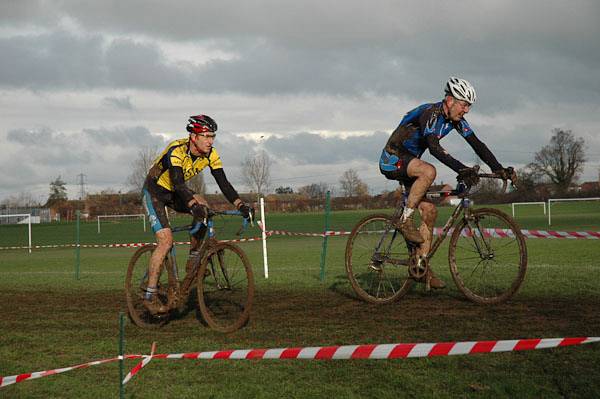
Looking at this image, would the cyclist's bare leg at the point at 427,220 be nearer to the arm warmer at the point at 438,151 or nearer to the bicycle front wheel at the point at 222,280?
the arm warmer at the point at 438,151

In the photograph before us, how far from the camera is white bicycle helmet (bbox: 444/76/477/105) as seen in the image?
7598mm

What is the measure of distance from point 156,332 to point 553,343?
15.0 ft

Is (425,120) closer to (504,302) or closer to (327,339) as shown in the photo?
(504,302)

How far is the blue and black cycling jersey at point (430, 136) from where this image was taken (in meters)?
7.68

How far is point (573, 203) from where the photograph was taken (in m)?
70.8

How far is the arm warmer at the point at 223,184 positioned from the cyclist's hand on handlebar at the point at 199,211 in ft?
1.82

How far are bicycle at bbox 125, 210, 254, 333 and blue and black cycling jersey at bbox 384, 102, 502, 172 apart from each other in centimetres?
218

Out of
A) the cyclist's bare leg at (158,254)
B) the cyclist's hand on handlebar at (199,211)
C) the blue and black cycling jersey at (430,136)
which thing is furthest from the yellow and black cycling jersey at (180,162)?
the blue and black cycling jersey at (430,136)

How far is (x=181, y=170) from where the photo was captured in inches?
295

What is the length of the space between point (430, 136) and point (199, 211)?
9.07 ft

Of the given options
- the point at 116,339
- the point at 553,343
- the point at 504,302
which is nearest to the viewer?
the point at 553,343

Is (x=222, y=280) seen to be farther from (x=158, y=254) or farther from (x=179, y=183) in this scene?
(x=179, y=183)

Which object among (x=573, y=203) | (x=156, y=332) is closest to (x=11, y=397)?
(x=156, y=332)

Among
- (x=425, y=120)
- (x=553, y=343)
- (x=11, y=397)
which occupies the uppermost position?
(x=425, y=120)
